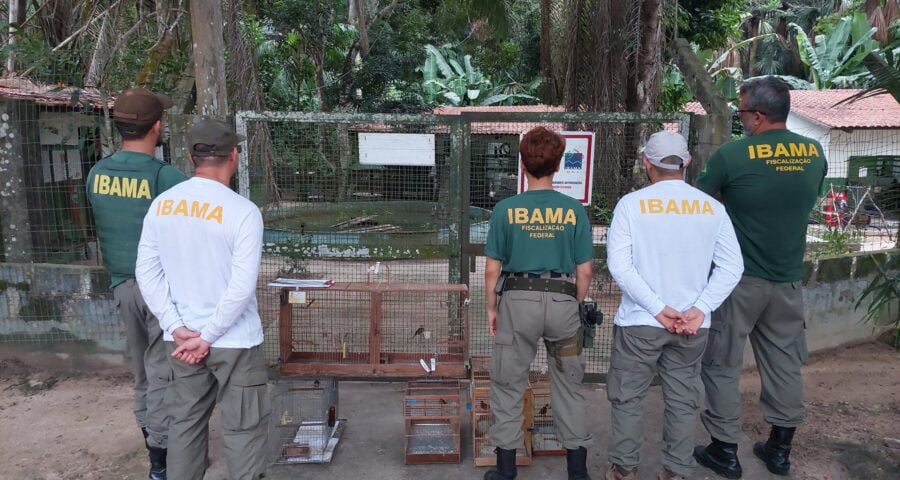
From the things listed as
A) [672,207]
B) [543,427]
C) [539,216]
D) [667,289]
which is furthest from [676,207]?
[543,427]

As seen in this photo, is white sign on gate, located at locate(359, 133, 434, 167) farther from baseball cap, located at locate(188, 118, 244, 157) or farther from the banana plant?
the banana plant

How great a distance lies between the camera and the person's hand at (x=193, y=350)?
2754 millimetres

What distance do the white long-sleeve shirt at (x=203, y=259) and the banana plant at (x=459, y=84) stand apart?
18.1 m

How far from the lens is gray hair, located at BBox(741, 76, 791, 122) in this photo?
11.3ft

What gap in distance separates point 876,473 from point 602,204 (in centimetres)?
304

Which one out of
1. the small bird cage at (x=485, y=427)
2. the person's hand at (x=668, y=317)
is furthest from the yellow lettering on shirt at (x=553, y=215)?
the small bird cage at (x=485, y=427)

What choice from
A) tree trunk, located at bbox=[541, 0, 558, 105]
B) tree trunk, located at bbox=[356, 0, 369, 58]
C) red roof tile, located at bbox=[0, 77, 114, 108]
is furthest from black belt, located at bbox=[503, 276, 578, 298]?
tree trunk, located at bbox=[356, 0, 369, 58]

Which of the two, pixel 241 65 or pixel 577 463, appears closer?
pixel 577 463

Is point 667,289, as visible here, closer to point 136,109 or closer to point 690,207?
point 690,207

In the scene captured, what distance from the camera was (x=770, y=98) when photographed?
11.4ft

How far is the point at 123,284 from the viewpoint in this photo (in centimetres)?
334

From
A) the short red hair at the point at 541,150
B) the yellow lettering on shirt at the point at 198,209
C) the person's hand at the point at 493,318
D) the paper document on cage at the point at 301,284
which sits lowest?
the person's hand at the point at 493,318

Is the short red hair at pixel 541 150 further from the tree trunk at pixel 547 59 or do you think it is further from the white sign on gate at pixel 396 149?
the tree trunk at pixel 547 59

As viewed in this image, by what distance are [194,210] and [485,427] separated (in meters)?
2.19
